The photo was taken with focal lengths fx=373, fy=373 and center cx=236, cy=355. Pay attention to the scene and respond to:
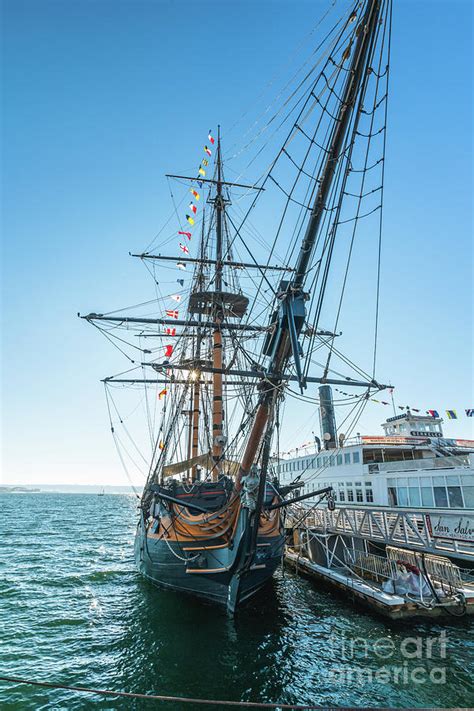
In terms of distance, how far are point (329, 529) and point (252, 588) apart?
7683 mm

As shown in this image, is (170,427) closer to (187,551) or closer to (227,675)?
(187,551)

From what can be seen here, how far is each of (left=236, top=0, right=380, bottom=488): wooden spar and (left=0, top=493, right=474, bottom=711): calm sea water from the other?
15.7 feet

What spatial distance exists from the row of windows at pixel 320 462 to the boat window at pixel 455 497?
6.44m

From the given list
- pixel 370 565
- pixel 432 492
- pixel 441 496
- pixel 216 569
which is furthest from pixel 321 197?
pixel 432 492

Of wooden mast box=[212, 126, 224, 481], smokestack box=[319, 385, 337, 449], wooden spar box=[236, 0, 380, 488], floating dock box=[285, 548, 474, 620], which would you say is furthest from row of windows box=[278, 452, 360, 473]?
wooden spar box=[236, 0, 380, 488]

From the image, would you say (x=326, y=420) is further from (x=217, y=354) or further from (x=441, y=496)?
(x=217, y=354)

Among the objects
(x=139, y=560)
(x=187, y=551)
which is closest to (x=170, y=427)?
(x=139, y=560)

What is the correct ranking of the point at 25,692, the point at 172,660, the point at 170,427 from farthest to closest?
the point at 170,427, the point at 172,660, the point at 25,692

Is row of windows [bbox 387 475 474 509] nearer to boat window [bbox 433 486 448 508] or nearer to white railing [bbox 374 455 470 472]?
boat window [bbox 433 486 448 508]

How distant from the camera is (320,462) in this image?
3603cm

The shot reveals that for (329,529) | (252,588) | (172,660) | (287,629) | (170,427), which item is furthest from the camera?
(170,427)

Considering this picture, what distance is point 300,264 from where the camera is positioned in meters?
10.3

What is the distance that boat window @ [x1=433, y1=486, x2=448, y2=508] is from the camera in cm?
2017

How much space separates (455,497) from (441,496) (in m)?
0.89
